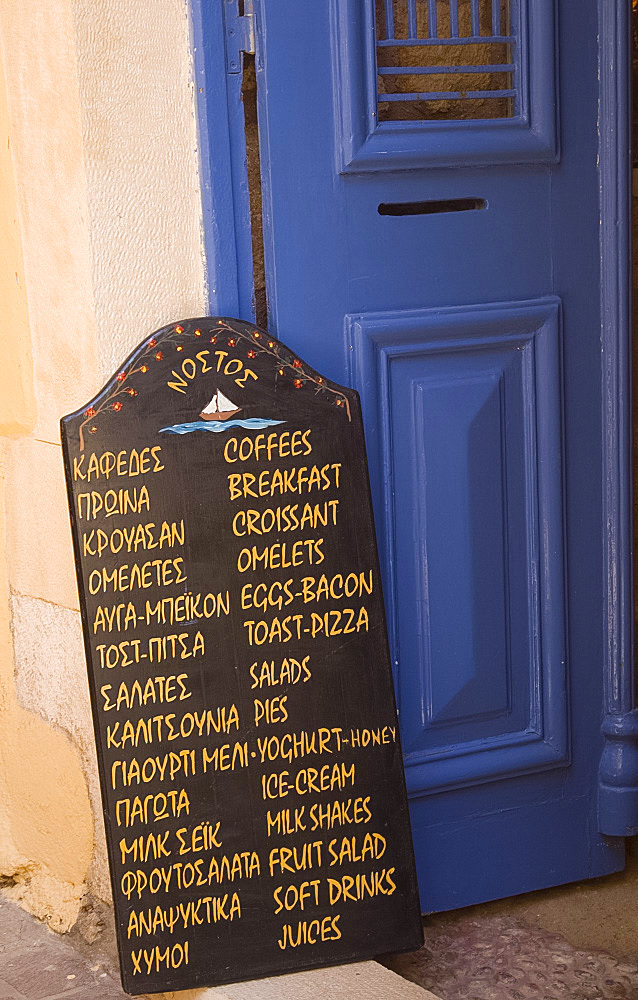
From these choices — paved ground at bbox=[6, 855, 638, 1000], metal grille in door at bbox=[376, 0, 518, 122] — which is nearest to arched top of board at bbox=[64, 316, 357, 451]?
metal grille in door at bbox=[376, 0, 518, 122]

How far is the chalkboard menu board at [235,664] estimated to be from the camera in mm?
2090

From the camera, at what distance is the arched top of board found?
2.08 metres

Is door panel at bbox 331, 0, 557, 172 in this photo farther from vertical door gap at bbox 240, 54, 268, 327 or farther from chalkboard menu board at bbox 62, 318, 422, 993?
chalkboard menu board at bbox 62, 318, 422, 993

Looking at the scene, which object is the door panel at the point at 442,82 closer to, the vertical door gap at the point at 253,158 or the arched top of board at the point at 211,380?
the vertical door gap at the point at 253,158

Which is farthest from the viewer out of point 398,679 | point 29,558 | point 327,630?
point 29,558

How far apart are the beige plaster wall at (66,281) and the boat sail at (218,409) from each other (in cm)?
24

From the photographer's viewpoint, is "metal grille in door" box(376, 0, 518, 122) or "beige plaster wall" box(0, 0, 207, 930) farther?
"metal grille in door" box(376, 0, 518, 122)

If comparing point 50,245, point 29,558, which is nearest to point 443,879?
point 29,558

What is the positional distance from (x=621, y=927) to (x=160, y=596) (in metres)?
1.23

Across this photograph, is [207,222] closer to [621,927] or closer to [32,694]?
[32,694]

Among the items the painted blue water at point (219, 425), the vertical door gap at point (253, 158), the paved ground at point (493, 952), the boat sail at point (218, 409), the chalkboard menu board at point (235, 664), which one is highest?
the vertical door gap at point (253, 158)

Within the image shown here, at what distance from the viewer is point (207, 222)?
2238 mm

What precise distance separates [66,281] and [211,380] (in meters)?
0.40

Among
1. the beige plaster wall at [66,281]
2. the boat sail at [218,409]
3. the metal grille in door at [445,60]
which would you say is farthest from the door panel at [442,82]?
the boat sail at [218,409]
